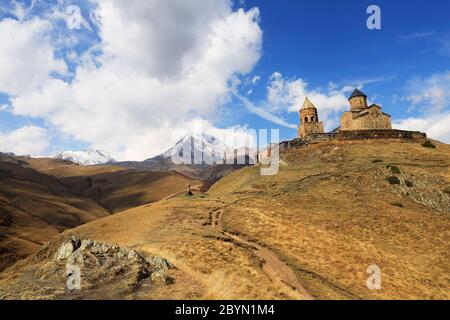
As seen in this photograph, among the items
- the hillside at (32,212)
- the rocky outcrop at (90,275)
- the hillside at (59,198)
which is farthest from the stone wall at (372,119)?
the rocky outcrop at (90,275)

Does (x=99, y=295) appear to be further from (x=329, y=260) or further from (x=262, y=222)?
(x=262, y=222)

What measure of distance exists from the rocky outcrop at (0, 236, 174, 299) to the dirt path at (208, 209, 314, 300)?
578 cm

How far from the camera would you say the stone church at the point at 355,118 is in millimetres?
66625

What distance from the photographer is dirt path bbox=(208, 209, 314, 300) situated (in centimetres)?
1789

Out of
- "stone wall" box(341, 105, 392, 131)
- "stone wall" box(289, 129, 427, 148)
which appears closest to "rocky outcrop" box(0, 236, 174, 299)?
"stone wall" box(289, 129, 427, 148)

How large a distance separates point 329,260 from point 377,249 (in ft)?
18.4

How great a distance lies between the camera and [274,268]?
21344 mm

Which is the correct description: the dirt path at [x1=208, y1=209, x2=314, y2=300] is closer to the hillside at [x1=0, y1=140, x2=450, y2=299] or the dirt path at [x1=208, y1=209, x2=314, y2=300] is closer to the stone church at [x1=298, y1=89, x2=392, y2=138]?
the hillside at [x1=0, y1=140, x2=450, y2=299]

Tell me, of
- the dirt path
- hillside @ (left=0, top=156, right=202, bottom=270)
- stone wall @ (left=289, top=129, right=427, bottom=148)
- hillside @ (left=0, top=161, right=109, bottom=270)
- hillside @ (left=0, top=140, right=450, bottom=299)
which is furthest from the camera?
Answer: stone wall @ (left=289, top=129, right=427, bottom=148)

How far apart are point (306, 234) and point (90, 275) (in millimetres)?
18907

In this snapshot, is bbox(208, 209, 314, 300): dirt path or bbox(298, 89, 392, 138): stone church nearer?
bbox(208, 209, 314, 300): dirt path

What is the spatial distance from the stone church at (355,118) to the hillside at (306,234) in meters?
14.7

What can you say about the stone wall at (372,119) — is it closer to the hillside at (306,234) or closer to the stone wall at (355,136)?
the stone wall at (355,136)
